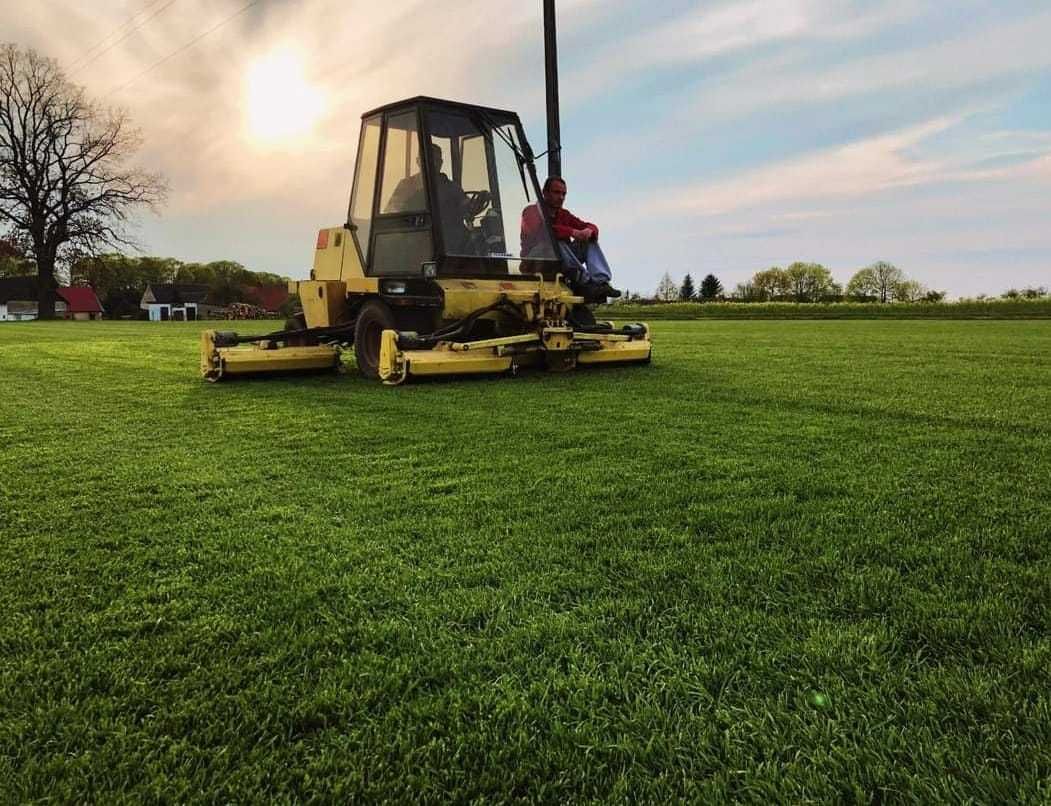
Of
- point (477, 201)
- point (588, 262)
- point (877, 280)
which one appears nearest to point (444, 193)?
point (477, 201)

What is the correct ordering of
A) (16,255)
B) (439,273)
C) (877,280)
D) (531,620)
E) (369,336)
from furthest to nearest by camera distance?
(877,280) < (16,255) < (369,336) < (439,273) < (531,620)

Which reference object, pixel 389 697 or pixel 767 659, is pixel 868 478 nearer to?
pixel 767 659

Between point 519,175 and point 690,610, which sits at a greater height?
point 519,175

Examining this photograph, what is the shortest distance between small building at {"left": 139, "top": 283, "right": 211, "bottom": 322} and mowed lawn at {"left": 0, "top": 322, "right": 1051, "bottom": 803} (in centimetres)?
7011

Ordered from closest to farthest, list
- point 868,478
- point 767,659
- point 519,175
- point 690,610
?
point 767,659, point 690,610, point 868,478, point 519,175

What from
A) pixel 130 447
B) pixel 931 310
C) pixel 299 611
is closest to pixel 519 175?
pixel 130 447

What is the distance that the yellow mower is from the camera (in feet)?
22.0

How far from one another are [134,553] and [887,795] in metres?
2.08

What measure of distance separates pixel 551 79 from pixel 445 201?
4.67 metres

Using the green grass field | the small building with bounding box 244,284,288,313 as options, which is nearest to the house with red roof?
the small building with bounding box 244,284,288,313

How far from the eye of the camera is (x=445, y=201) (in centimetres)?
688

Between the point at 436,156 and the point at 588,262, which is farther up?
the point at 436,156

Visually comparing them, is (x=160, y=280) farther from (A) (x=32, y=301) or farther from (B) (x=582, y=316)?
(B) (x=582, y=316)

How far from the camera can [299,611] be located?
71.9 inches
